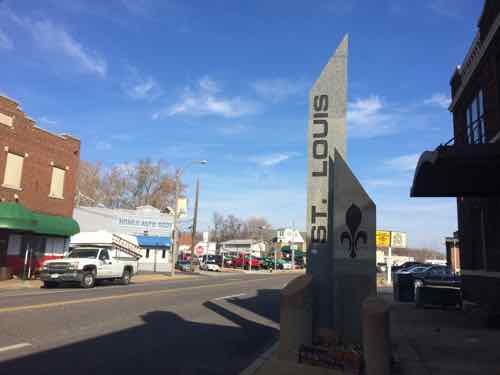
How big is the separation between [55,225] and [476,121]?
23.8 metres

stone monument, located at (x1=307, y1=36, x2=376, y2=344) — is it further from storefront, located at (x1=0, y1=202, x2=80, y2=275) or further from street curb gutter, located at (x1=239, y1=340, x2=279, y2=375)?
storefront, located at (x1=0, y1=202, x2=80, y2=275)

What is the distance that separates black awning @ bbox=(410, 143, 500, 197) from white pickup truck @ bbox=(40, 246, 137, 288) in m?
15.5

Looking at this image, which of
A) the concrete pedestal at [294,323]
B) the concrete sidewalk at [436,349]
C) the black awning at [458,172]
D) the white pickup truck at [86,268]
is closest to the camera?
the concrete sidewalk at [436,349]

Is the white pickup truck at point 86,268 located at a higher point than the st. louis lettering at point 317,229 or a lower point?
lower

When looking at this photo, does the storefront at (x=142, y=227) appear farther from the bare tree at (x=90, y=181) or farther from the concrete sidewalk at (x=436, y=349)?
the concrete sidewalk at (x=436, y=349)

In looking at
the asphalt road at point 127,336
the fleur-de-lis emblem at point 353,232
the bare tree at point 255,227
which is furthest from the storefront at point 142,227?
the bare tree at point 255,227

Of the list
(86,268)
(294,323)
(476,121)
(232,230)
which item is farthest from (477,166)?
(232,230)

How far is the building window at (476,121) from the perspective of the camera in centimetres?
1817

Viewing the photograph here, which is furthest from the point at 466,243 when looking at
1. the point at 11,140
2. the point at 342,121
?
the point at 11,140

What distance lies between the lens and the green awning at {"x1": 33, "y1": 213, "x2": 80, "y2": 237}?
2803cm

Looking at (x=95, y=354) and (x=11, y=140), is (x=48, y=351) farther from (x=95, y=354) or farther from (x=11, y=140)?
(x=11, y=140)

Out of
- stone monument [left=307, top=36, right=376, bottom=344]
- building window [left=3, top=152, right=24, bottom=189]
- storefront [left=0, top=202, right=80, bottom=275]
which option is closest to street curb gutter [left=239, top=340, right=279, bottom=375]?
stone monument [left=307, top=36, right=376, bottom=344]

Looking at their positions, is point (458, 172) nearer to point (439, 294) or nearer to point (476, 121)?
point (439, 294)

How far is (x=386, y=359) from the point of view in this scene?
7.14 m
